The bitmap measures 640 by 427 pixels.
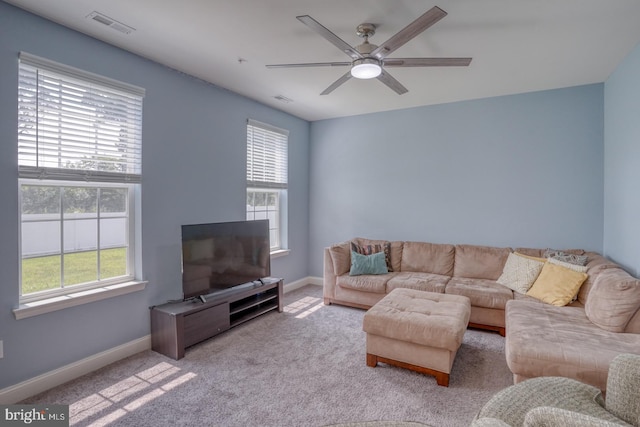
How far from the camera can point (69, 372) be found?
252cm

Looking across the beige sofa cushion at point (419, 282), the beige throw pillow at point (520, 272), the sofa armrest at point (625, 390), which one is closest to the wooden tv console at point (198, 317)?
the beige sofa cushion at point (419, 282)

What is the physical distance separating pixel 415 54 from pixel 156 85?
247 cm

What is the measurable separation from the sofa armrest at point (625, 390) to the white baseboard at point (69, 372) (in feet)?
11.1

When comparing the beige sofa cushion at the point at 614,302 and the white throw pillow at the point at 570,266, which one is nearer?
the beige sofa cushion at the point at 614,302

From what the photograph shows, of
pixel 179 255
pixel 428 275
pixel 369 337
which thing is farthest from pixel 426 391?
pixel 179 255

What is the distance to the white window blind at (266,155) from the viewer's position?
14.3 ft

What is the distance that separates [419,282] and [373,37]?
2649mm

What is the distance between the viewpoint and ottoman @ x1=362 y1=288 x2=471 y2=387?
245 cm

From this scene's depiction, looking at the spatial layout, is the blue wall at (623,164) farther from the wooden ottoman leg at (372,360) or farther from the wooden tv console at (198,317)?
the wooden tv console at (198,317)

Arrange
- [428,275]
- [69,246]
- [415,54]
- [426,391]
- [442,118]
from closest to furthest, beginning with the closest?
[426,391], [69,246], [415,54], [428,275], [442,118]

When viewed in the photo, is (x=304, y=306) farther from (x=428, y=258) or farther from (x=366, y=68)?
(x=366, y=68)

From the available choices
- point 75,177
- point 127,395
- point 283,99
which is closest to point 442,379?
point 127,395

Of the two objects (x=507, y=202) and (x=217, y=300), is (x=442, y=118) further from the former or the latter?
(x=217, y=300)

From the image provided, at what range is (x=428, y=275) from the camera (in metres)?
4.14
